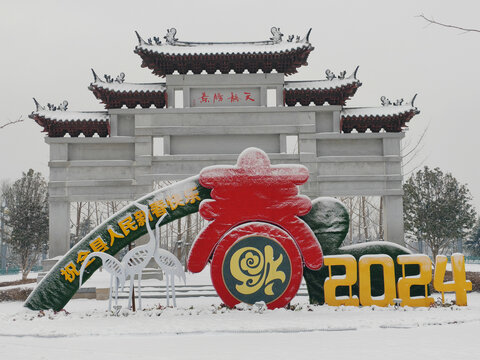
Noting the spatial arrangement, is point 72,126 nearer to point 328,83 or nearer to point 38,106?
point 38,106

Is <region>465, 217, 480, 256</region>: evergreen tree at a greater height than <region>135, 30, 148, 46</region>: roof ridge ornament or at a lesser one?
lesser

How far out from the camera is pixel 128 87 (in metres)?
18.7

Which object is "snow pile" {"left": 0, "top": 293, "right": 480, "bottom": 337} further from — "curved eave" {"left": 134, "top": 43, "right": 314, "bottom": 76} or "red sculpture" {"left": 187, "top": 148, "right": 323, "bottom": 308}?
"curved eave" {"left": 134, "top": 43, "right": 314, "bottom": 76}

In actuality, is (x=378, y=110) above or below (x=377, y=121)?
above

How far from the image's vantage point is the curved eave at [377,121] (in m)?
18.4

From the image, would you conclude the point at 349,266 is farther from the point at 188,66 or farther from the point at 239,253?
the point at 188,66

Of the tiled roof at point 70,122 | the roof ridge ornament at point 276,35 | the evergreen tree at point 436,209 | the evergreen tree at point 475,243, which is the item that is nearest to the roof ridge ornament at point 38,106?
the tiled roof at point 70,122

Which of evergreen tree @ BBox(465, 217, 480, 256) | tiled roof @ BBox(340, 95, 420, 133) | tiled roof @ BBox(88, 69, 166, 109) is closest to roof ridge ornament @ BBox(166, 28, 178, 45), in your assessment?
tiled roof @ BBox(88, 69, 166, 109)

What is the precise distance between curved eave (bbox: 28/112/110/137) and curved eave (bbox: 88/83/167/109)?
0.77 meters

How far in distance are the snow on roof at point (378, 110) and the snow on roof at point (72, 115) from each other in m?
8.53

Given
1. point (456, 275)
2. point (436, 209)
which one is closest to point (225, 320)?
point (456, 275)

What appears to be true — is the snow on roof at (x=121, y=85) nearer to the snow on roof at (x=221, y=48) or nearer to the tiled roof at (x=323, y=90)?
the snow on roof at (x=221, y=48)

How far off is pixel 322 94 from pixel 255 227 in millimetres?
9861

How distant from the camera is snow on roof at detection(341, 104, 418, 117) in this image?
18.5m
